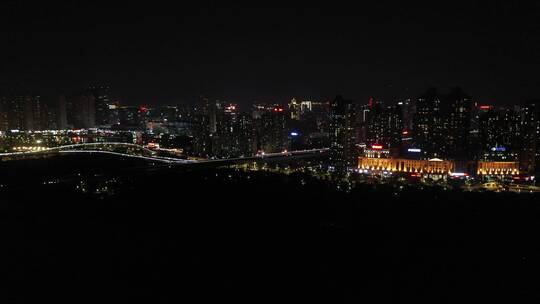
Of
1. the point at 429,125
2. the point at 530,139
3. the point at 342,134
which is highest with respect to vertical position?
the point at 429,125

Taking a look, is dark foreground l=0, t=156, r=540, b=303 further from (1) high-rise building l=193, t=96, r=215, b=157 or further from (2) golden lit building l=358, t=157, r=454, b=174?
(1) high-rise building l=193, t=96, r=215, b=157

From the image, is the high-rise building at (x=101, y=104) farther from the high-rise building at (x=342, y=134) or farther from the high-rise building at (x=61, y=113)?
the high-rise building at (x=342, y=134)

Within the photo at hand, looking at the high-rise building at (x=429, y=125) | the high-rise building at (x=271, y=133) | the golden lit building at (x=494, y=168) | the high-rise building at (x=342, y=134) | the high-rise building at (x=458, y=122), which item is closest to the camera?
the golden lit building at (x=494, y=168)

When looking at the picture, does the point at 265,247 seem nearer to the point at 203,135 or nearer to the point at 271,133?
the point at 203,135

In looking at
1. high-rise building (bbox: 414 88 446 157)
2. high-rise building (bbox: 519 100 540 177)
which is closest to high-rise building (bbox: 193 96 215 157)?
high-rise building (bbox: 414 88 446 157)

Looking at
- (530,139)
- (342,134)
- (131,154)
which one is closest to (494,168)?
(530,139)

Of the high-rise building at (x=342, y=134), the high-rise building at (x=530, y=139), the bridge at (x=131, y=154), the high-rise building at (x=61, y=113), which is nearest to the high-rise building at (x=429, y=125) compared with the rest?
the high-rise building at (x=342, y=134)
